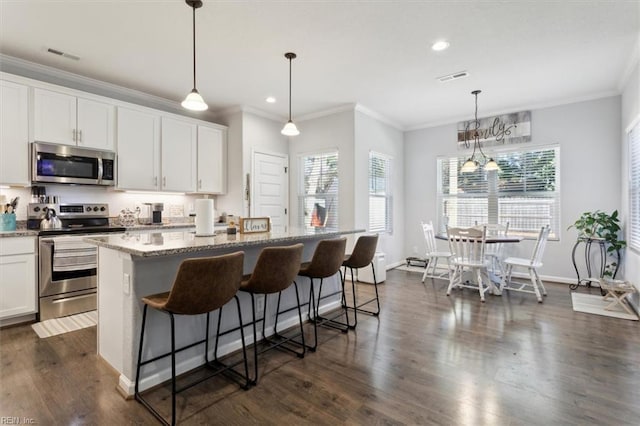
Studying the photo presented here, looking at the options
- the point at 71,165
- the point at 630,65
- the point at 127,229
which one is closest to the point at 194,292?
the point at 127,229

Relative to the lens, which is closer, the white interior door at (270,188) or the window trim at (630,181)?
the window trim at (630,181)

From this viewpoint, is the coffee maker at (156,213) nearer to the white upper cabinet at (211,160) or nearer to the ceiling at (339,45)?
the white upper cabinet at (211,160)

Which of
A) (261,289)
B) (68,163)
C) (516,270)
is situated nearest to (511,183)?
(516,270)

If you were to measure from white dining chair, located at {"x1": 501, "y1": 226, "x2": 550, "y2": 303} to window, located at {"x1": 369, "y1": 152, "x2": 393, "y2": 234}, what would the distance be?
203 cm

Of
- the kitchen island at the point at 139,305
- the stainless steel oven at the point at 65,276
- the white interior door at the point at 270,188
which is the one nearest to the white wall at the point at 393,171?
the white interior door at the point at 270,188

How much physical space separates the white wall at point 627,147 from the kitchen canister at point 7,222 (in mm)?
6667

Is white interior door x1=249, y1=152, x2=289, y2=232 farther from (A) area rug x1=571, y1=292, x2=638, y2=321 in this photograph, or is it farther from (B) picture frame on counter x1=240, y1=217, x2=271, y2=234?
(A) area rug x1=571, y1=292, x2=638, y2=321

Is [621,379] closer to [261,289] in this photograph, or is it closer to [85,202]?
[261,289]

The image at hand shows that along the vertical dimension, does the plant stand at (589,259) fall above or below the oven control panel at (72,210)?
below

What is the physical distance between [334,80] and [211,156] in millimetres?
2319

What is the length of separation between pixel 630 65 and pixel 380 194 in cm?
351

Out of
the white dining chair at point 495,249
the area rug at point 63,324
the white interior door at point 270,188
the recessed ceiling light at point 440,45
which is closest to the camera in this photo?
the area rug at point 63,324

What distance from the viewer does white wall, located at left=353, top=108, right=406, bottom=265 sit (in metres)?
5.08

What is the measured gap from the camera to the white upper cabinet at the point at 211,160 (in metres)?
4.99
